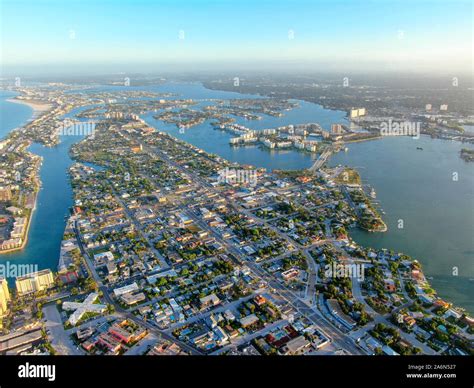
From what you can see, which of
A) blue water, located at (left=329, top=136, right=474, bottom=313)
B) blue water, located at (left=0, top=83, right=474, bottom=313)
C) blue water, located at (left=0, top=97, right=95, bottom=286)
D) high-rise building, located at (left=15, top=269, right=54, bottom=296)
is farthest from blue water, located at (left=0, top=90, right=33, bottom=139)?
blue water, located at (left=329, top=136, right=474, bottom=313)

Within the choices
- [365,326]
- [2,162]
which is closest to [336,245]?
[365,326]

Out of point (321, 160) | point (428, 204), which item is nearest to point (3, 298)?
point (428, 204)

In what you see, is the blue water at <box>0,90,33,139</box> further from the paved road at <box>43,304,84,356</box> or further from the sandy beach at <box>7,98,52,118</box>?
the paved road at <box>43,304,84,356</box>

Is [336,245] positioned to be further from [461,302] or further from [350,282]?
[461,302]

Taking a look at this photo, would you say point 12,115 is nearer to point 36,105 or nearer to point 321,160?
point 36,105

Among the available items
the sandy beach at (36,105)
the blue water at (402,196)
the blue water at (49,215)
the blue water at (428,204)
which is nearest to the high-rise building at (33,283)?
the blue water at (49,215)

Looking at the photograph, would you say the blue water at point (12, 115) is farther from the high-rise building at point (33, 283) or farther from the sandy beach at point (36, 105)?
the high-rise building at point (33, 283)
